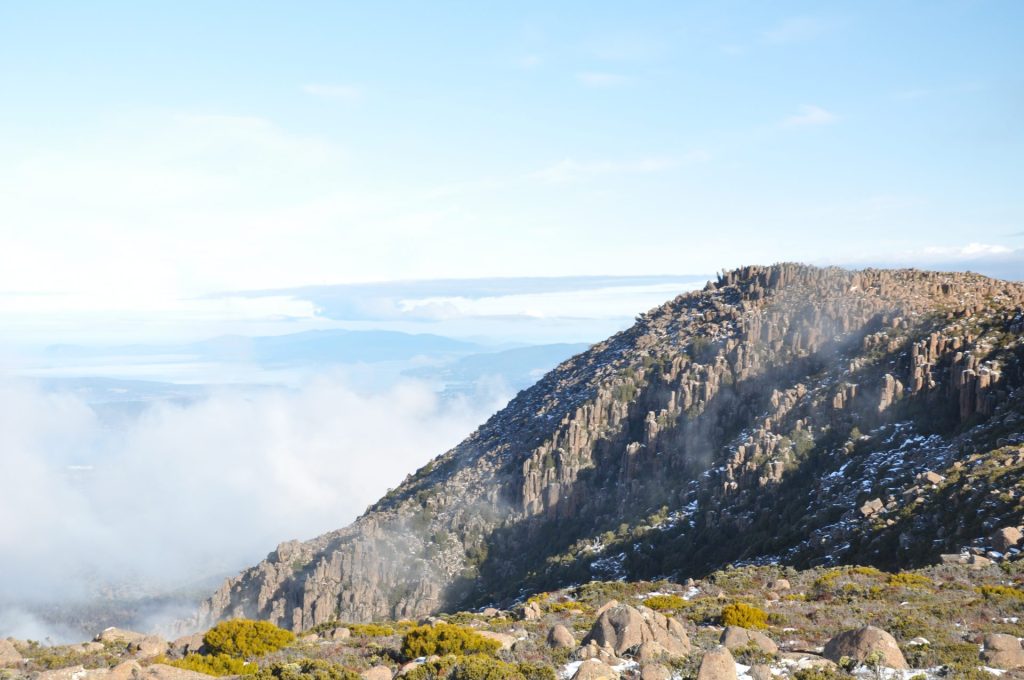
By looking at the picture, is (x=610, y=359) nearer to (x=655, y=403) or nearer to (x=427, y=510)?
(x=655, y=403)

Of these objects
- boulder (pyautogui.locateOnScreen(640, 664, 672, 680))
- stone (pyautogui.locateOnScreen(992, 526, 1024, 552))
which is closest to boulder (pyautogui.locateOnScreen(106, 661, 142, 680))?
boulder (pyautogui.locateOnScreen(640, 664, 672, 680))

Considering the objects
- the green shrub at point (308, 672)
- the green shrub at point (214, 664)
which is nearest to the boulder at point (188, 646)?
the green shrub at point (214, 664)

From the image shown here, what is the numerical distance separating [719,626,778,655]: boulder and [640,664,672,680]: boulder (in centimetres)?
458

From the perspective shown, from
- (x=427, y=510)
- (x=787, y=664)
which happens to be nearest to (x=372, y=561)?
(x=427, y=510)

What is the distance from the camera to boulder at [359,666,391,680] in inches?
1261

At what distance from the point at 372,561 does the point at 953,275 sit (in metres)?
101

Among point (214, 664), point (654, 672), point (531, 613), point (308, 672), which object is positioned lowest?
point (531, 613)

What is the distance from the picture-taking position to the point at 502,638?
127 feet

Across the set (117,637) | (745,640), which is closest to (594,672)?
(745,640)

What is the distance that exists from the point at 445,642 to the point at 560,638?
17.3 ft

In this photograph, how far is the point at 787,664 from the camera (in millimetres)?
31328

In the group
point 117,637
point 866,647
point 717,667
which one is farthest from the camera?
point 117,637

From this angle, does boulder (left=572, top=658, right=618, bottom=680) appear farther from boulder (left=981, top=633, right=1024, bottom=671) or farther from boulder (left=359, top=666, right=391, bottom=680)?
boulder (left=981, top=633, right=1024, bottom=671)

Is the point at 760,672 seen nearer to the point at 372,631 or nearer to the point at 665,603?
the point at 665,603
